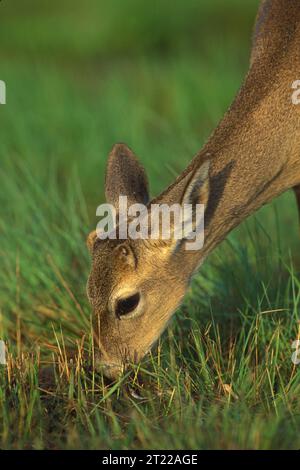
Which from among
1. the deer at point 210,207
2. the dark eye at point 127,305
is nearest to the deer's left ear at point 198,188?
the deer at point 210,207

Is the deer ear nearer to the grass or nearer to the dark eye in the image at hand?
the dark eye

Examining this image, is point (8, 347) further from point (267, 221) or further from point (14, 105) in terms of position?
point (14, 105)

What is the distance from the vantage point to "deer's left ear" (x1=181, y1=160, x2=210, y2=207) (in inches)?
204

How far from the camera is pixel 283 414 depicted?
4.91m

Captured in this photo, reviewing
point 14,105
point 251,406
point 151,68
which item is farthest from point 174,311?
point 151,68

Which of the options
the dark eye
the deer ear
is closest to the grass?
the dark eye

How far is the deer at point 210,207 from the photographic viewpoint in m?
5.50

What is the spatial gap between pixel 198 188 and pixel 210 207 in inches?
10.8

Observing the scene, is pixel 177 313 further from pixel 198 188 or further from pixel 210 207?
pixel 198 188

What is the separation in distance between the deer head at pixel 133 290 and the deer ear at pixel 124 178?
0.42 m

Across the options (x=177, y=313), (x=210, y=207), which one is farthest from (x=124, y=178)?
(x=177, y=313)

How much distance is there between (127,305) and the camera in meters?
5.53

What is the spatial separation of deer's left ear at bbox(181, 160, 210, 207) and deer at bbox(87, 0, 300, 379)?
12 millimetres

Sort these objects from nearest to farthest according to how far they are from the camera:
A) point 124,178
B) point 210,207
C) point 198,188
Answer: point 198,188, point 210,207, point 124,178
